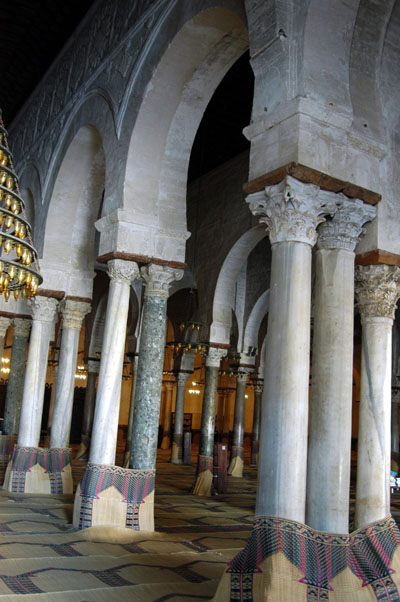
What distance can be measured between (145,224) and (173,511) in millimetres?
4183

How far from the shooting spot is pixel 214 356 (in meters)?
13.1

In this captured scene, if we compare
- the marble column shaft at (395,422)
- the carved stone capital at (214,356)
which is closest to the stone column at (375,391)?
the carved stone capital at (214,356)

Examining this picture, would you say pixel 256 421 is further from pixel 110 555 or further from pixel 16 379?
pixel 110 555

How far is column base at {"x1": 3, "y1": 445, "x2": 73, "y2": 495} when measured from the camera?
29.7 feet

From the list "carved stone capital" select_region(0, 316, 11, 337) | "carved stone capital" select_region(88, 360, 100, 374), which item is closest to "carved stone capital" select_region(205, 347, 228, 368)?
"carved stone capital" select_region(0, 316, 11, 337)

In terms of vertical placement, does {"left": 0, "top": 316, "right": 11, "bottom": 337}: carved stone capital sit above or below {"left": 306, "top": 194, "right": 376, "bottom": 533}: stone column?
above

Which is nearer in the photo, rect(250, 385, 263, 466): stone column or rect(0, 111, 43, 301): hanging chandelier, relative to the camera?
rect(0, 111, 43, 301): hanging chandelier

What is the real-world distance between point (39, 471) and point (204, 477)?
315 cm

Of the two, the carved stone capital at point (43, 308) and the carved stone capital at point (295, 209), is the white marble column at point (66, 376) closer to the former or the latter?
the carved stone capital at point (43, 308)

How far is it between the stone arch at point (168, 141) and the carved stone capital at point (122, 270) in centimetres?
20

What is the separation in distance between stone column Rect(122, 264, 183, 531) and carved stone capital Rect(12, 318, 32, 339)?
5442 millimetres

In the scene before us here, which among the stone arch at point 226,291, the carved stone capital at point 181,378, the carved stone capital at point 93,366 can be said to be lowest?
the carved stone capital at point 181,378

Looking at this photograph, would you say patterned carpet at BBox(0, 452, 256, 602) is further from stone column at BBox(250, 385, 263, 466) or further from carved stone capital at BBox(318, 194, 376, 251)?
stone column at BBox(250, 385, 263, 466)

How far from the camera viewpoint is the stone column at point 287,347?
13.1 ft
